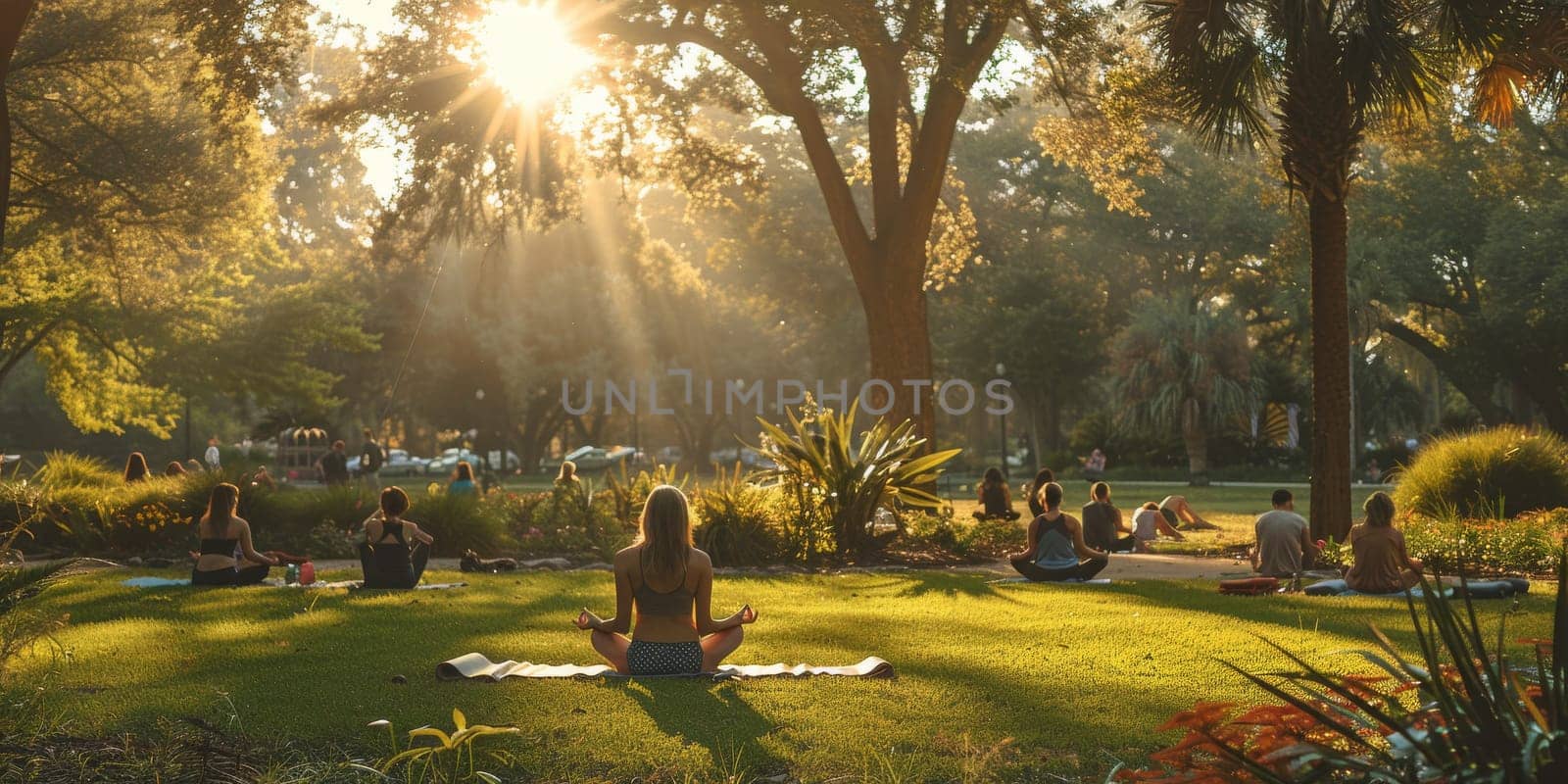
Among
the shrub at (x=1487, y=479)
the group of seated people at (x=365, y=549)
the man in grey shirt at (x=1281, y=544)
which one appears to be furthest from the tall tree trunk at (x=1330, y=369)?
the group of seated people at (x=365, y=549)

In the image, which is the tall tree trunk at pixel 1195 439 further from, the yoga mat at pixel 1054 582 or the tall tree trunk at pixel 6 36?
the tall tree trunk at pixel 6 36

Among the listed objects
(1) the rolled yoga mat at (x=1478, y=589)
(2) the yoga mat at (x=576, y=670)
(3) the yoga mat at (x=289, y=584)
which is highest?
(1) the rolled yoga mat at (x=1478, y=589)

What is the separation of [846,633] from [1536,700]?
23.3 feet

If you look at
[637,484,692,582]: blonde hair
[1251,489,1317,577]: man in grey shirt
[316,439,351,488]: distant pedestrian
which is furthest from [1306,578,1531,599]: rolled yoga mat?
[316,439,351,488]: distant pedestrian

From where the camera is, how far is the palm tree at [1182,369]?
49531mm

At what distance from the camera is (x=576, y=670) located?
867 cm

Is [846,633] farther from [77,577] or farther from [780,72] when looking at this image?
[780,72]

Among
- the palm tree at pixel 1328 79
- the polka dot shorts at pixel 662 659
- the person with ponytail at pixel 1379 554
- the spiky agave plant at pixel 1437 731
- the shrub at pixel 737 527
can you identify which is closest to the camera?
Result: the spiky agave plant at pixel 1437 731

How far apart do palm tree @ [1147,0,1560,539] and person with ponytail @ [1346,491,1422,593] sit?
15.1 ft

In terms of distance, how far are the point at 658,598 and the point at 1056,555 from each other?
753cm

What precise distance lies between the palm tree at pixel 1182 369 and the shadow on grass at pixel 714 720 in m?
42.3

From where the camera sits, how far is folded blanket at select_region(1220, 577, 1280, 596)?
1390cm

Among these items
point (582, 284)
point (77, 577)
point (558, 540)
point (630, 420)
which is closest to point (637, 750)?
point (77, 577)

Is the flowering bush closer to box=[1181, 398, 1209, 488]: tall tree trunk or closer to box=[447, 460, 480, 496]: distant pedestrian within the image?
box=[447, 460, 480, 496]: distant pedestrian
